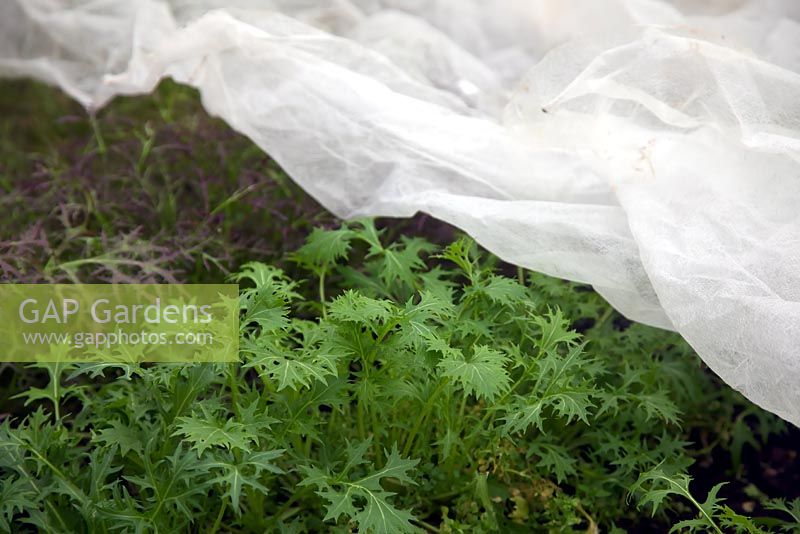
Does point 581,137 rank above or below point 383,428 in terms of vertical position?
above

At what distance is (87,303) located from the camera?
5.77ft

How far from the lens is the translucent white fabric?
1.57 meters

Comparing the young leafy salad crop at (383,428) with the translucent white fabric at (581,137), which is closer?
the young leafy salad crop at (383,428)

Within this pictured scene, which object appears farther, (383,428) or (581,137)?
(581,137)

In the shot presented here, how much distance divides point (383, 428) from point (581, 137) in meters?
0.83

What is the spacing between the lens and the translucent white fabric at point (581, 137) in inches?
61.9

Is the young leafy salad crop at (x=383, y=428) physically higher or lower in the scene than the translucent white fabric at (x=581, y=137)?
lower

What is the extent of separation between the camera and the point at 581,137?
1890mm

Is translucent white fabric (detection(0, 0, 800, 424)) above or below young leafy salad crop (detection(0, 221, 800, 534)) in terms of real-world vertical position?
above

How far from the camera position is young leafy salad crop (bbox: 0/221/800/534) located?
1.33 meters

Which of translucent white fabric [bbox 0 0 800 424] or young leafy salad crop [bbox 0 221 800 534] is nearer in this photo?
young leafy salad crop [bbox 0 221 800 534]

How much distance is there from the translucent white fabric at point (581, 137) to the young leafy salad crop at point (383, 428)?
17 cm

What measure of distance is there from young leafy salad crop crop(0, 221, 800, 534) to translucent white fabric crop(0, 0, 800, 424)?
0.54 feet

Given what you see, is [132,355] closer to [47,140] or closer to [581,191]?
[581,191]
